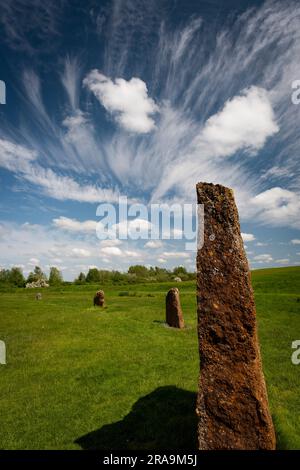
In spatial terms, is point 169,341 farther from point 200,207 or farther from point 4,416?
point 200,207

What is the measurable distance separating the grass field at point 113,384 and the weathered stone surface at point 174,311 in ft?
2.39

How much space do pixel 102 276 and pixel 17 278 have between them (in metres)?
33.8

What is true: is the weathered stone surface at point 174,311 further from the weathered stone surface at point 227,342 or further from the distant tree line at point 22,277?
the distant tree line at point 22,277

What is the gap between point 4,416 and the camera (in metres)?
10.4

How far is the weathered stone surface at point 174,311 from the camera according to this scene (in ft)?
70.5

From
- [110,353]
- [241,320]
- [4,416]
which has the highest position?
[241,320]

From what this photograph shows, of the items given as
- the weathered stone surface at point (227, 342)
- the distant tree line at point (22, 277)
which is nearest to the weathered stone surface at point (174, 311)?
the weathered stone surface at point (227, 342)

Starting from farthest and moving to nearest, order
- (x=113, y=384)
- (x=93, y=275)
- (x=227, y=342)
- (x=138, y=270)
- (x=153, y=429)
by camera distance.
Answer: (x=138, y=270), (x=93, y=275), (x=113, y=384), (x=153, y=429), (x=227, y=342)

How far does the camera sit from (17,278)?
11194 cm

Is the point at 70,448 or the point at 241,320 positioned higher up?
the point at 241,320

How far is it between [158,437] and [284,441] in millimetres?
3103

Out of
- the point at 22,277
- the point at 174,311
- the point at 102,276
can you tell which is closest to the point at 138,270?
the point at 102,276

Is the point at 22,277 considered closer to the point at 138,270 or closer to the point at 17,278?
the point at 17,278
